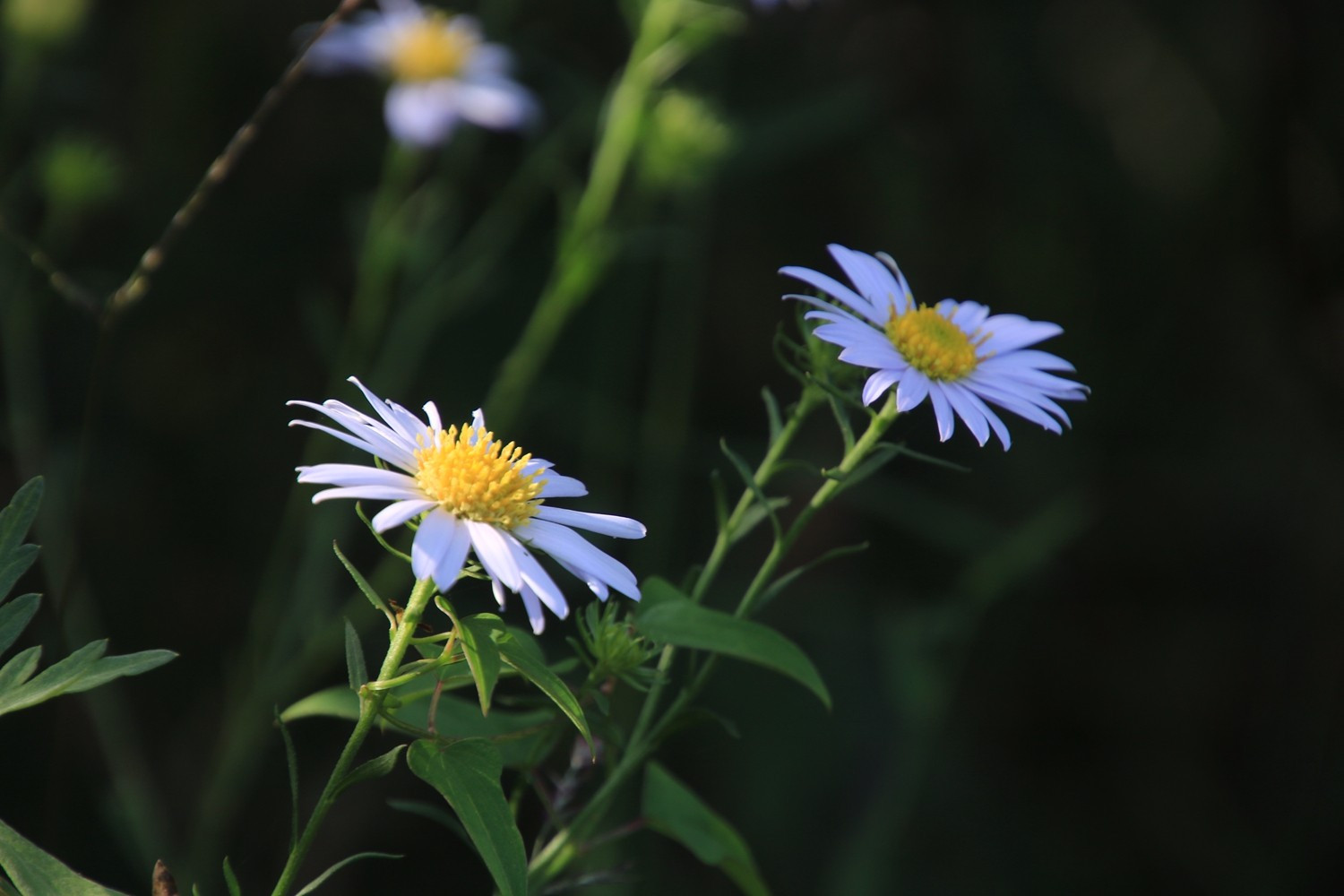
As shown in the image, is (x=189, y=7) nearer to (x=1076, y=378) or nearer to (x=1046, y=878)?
(x=1076, y=378)

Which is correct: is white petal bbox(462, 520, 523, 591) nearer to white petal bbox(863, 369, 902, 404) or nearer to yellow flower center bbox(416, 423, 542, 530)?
yellow flower center bbox(416, 423, 542, 530)

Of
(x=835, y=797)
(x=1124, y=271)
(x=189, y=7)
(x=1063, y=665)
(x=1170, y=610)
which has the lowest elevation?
(x=835, y=797)

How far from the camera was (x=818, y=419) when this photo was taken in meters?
1.95

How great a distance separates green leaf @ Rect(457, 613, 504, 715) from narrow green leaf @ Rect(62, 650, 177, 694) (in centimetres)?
11

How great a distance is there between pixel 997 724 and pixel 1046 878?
0.81 feet

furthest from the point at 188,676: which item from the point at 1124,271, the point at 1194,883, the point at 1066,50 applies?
the point at 1066,50

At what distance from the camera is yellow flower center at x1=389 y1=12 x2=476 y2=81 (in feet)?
4.96

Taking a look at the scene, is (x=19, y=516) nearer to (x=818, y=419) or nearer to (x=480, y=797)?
(x=480, y=797)

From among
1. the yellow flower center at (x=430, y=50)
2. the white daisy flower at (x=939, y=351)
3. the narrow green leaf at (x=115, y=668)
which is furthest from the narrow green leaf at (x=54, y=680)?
the yellow flower center at (x=430, y=50)

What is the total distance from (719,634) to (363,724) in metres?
0.16

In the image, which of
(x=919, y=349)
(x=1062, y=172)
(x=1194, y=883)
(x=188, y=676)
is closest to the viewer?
(x=919, y=349)

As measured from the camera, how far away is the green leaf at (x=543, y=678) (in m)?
0.44

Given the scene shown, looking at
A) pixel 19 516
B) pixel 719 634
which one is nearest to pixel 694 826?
pixel 719 634

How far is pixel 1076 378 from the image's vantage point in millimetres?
1812
